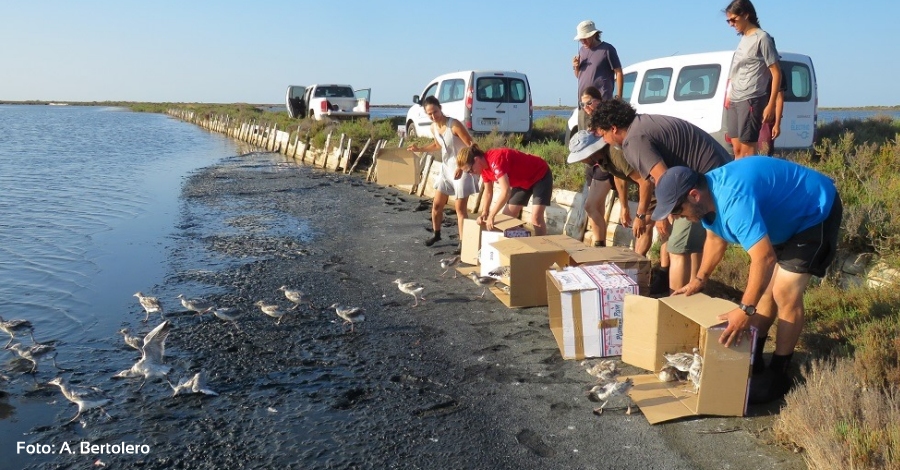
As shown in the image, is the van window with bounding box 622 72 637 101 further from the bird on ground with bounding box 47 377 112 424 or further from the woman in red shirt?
the bird on ground with bounding box 47 377 112 424

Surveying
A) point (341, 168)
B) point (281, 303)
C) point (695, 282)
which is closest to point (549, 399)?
point (695, 282)

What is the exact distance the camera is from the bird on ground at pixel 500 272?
6.89 meters

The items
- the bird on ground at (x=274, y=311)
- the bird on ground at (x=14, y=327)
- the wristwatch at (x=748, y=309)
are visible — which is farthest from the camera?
the bird on ground at (x=274, y=311)

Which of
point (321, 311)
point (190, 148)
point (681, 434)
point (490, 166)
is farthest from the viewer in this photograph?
point (190, 148)

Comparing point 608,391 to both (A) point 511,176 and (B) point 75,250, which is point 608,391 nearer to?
(A) point 511,176

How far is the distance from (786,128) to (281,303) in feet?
27.0

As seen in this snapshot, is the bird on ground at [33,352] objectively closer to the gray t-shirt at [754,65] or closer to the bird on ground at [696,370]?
the bird on ground at [696,370]

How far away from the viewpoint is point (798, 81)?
11.0 metres

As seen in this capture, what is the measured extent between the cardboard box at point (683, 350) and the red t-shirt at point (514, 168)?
301 cm

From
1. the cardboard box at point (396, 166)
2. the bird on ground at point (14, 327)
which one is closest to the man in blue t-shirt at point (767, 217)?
the bird on ground at point (14, 327)

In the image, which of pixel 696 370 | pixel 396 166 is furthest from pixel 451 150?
pixel 696 370

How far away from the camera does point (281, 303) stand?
23.0 feet

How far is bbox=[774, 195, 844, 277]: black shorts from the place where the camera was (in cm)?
413

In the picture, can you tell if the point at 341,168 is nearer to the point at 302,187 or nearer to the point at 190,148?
the point at 302,187
